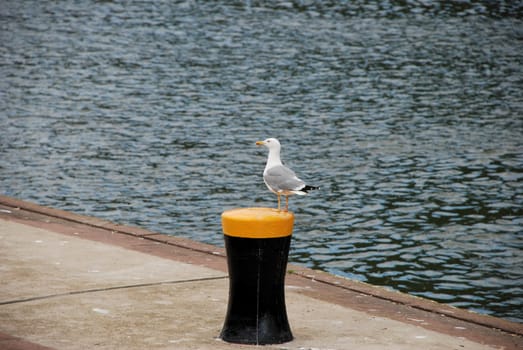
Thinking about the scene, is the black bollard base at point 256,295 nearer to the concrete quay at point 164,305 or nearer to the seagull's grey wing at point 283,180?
the concrete quay at point 164,305

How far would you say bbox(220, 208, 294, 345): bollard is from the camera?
7.79 meters

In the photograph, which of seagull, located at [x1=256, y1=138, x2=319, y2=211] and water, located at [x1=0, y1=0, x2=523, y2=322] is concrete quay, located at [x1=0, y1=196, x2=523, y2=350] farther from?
water, located at [x1=0, y1=0, x2=523, y2=322]

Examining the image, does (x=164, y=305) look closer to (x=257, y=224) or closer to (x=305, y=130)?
(x=257, y=224)

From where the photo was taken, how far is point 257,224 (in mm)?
7758

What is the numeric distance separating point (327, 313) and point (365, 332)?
0.59 meters

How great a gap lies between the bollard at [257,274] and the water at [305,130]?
291cm

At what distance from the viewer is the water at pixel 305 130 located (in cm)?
1269

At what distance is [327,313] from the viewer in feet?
29.0

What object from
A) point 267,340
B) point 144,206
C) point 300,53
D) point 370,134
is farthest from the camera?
point 300,53

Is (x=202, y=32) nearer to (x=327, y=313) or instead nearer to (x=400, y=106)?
(x=400, y=106)

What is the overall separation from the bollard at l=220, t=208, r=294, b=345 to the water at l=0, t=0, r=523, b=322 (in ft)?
9.56

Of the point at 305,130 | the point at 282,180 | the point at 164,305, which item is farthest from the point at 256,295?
the point at 305,130

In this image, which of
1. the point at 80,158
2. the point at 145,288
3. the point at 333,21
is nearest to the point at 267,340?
the point at 145,288

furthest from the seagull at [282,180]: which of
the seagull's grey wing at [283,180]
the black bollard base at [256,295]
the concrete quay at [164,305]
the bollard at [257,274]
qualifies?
the concrete quay at [164,305]
